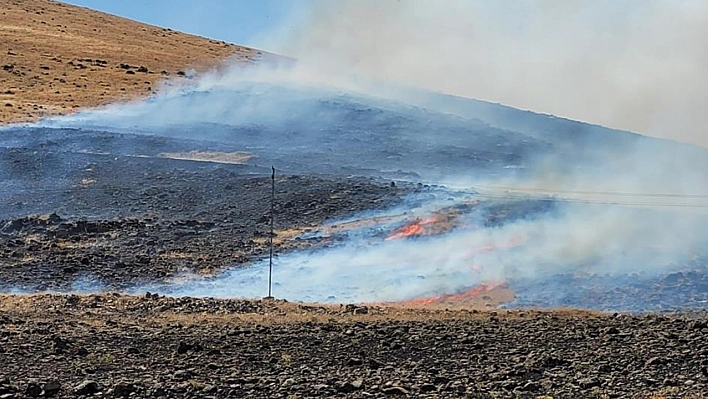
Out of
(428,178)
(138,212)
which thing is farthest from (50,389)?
(428,178)

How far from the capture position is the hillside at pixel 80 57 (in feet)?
131

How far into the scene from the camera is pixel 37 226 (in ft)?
74.0

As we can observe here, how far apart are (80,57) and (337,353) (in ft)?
143

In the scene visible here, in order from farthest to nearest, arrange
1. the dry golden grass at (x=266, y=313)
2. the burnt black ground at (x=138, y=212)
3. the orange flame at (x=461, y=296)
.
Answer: the burnt black ground at (x=138, y=212), the orange flame at (x=461, y=296), the dry golden grass at (x=266, y=313)

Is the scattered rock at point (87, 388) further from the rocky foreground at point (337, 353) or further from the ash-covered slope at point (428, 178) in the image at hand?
the ash-covered slope at point (428, 178)

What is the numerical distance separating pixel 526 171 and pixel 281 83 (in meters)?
21.8

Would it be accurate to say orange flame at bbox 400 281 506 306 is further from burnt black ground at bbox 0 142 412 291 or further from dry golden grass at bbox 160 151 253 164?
dry golden grass at bbox 160 151 253 164

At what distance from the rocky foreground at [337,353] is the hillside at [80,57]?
23088 millimetres

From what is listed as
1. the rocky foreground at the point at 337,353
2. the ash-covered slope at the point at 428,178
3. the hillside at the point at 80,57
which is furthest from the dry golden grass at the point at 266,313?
the hillside at the point at 80,57

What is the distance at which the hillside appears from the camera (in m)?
39.8

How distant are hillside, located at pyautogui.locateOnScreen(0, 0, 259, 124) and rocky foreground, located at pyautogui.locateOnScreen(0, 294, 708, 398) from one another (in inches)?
909

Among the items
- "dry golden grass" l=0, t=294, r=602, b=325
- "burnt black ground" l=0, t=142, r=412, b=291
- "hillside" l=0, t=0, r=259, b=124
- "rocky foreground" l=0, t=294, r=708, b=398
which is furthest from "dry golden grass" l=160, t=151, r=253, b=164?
"rocky foreground" l=0, t=294, r=708, b=398

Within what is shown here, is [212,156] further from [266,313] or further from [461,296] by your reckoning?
[266,313]

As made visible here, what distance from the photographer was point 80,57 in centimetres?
5088
